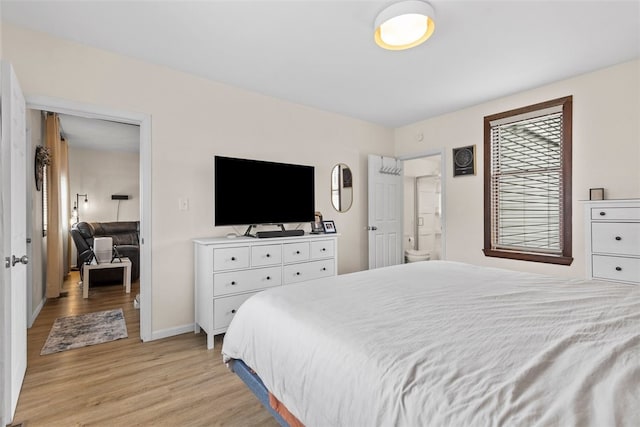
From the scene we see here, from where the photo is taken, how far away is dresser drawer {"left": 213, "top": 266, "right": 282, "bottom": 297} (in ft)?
8.82

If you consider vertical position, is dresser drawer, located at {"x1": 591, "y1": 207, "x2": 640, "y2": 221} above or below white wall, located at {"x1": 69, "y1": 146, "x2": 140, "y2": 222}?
below

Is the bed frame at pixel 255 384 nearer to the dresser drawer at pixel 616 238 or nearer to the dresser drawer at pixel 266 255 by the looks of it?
the dresser drawer at pixel 266 255

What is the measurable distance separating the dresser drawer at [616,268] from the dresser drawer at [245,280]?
2.80m

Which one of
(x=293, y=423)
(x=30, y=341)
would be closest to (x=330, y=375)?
(x=293, y=423)

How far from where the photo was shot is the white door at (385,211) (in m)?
4.44

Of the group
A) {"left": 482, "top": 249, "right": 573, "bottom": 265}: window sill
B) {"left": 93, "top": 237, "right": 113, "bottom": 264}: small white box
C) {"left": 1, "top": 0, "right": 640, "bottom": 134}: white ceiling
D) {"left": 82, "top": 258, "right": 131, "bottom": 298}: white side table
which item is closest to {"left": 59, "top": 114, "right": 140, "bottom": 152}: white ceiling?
{"left": 93, "top": 237, "right": 113, "bottom": 264}: small white box

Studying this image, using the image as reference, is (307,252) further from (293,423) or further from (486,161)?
(486,161)

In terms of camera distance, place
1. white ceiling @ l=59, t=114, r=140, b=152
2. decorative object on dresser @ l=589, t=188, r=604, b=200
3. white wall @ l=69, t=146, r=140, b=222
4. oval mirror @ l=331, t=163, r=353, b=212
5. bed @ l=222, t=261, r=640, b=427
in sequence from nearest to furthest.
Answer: bed @ l=222, t=261, r=640, b=427, decorative object on dresser @ l=589, t=188, r=604, b=200, oval mirror @ l=331, t=163, r=353, b=212, white ceiling @ l=59, t=114, r=140, b=152, white wall @ l=69, t=146, r=140, b=222

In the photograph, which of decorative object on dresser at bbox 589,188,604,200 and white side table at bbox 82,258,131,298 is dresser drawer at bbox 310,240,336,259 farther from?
white side table at bbox 82,258,131,298

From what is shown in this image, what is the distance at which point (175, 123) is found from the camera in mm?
2928

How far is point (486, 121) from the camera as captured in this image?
3746mm

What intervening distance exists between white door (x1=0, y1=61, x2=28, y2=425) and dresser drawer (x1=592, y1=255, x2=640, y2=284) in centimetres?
416

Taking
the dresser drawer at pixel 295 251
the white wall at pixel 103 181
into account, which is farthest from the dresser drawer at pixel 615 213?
the white wall at pixel 103 181

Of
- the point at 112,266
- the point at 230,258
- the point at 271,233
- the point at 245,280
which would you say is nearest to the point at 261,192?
the point at 271,233
